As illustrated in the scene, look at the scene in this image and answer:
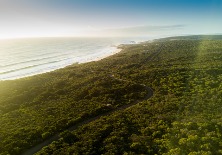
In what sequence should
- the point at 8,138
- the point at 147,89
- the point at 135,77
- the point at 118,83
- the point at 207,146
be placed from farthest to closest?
the point at 135,77, the point at 118,83, the point at 147,89, the point at 8,138, the point at 207,146

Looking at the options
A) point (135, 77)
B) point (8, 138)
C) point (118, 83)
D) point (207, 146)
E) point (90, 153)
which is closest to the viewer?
point (207, 146)

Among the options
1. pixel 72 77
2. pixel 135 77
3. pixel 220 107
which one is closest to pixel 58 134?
pixel 220 107

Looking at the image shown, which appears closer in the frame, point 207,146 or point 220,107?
point 207,146

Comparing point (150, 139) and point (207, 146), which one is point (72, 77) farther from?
point (207, 146)

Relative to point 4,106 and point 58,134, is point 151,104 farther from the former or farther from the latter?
point 4,106

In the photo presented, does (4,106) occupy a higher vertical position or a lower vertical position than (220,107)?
lower

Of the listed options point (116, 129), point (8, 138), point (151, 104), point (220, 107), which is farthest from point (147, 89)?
point (8, 138)
